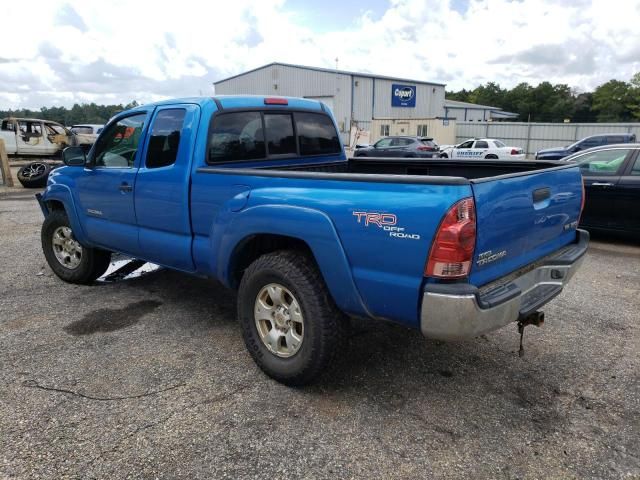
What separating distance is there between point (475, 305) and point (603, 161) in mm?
6471

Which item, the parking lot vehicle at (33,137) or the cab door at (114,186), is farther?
the parking lot vehicle at (33,137)

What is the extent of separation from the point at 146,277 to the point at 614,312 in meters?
4.85

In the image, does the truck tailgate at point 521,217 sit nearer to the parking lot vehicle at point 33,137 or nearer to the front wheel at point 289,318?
the front wheel at point 289,318

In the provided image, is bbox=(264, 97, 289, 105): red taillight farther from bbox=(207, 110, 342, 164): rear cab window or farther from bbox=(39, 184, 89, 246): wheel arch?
bbox=(39, 184, 89, 246): wheel arch

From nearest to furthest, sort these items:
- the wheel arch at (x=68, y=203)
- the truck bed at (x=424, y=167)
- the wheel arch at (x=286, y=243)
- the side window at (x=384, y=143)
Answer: the wheel arch at (x=286, y=243)
the truck bed at (x=424, y=167)
the wheel arch at (x=68, y=203)
the side window at (x=384, y=143)

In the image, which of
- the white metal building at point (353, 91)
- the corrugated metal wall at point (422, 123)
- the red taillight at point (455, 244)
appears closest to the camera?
the red taillight at point (455, 244)

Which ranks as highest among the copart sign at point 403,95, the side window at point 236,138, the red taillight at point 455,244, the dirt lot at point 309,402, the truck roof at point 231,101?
the copart sign at point 403,95

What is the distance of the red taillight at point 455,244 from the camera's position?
2342 millimetres

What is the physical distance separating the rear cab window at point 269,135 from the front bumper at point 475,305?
212cm

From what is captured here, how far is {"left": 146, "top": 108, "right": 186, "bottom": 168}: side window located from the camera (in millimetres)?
3857

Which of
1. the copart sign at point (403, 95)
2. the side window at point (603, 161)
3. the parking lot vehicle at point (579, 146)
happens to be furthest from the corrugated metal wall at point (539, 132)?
the side window at point (603, 161)

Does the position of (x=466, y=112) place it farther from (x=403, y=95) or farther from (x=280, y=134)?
(x=280, y=134)

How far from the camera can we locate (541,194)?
9.68ft

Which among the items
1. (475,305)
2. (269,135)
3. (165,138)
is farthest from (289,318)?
(165,138)
